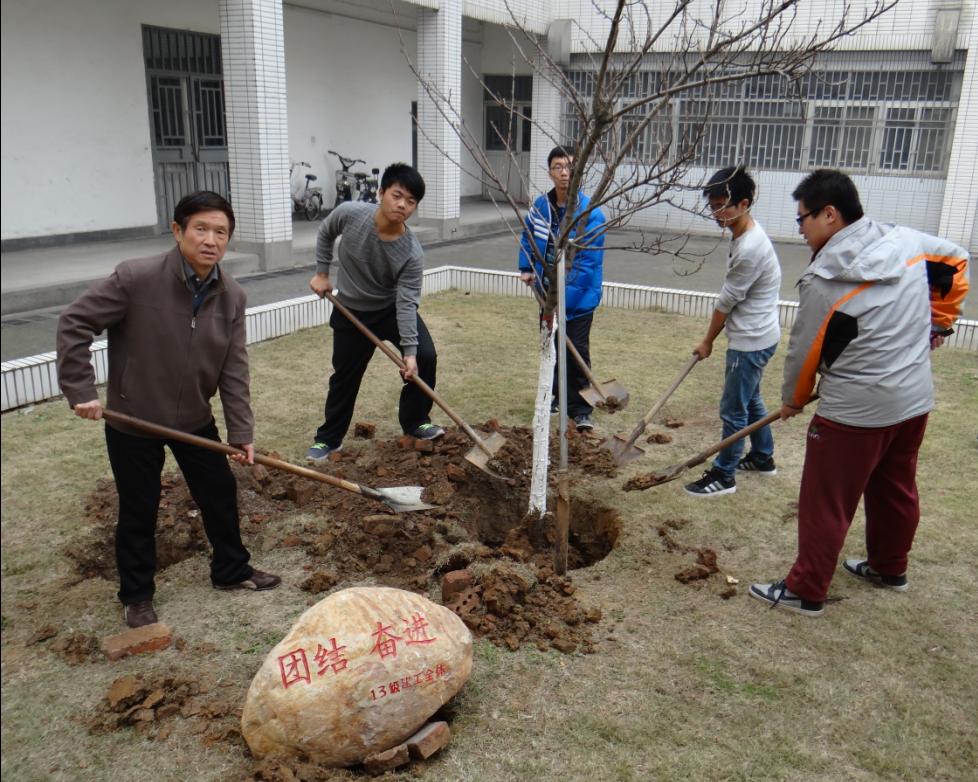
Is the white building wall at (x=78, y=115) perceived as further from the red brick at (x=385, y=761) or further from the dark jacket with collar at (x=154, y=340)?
the red brick at (x=385, y=761)

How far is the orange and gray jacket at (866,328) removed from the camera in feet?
10.0

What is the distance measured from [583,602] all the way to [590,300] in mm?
2306

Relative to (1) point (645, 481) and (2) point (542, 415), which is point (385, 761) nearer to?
(2) point (542, 415)

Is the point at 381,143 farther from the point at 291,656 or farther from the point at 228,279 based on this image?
the point at 291,656

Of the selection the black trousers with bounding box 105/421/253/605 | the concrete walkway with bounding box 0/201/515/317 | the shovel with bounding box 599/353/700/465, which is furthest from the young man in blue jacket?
the concrete walkway with bounding box 0/201/515/317

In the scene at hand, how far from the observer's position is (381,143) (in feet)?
49.7

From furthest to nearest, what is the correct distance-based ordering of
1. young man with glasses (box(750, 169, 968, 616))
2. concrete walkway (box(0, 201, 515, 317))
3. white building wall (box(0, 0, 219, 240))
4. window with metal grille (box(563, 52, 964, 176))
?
1. window with metal grille (box(563, 52, 964, 176))
2. white building wall (box(0, 0, 219, 240))
3. concrete walkway (box(0, 201, 515, 317))
4. young man with glasses (box(750, 169, 968, 616))

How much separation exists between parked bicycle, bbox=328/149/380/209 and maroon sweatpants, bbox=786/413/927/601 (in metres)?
10.8

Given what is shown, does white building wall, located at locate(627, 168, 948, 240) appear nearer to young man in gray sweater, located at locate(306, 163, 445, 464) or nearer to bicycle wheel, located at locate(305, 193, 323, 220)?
bicycle wheel, located at locate(305, 193, 323, 220)

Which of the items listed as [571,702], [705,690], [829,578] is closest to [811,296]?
[829,578]

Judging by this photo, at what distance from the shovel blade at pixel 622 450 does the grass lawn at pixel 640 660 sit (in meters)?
0.12

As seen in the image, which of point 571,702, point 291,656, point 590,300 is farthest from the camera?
point 590,300

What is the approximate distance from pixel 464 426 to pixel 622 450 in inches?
35.2

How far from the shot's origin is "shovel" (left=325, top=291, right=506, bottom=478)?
4484 millimetres
